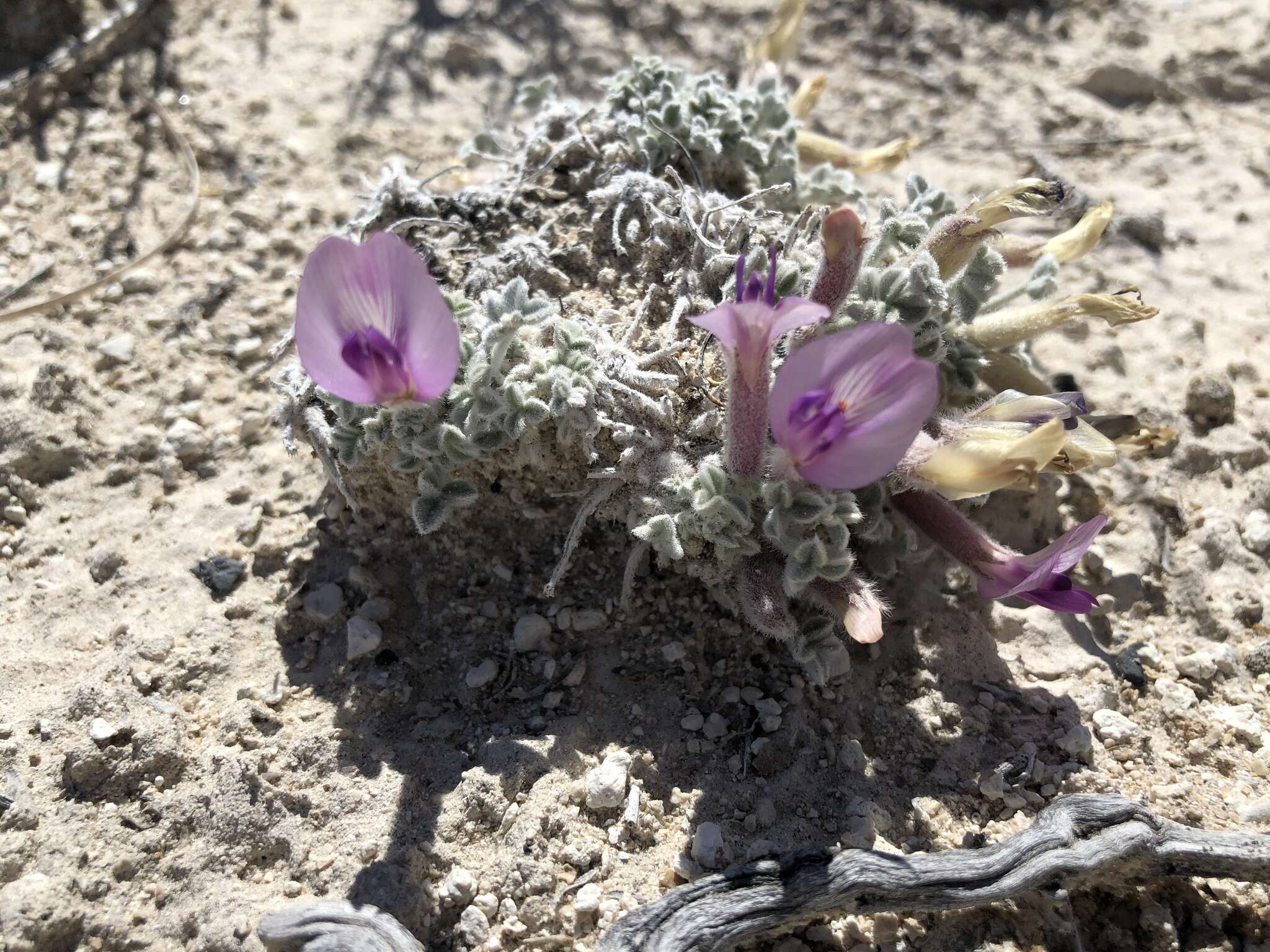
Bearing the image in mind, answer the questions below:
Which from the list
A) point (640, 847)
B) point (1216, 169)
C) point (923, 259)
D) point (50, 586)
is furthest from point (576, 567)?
point (1216, 169)

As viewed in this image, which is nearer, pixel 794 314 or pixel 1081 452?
pixel 794 314

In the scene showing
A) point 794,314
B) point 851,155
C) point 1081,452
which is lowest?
point 1081,452

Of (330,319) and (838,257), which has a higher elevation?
(330,319)

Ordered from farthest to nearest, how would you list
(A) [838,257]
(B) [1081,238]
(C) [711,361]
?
1. (B) [1081,238]
2. (C) [711,361]
3. (A) [838,257]

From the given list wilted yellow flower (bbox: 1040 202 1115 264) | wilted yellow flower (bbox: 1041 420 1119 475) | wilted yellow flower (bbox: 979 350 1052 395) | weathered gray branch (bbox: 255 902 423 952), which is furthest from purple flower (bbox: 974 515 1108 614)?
weathered gray branch (bbox: 255 902 423 952)

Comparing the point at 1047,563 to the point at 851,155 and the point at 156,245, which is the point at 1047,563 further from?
the point at 156,245

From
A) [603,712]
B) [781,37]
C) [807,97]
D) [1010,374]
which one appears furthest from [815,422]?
[781,37]

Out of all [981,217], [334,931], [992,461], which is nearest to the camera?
[334,931]
